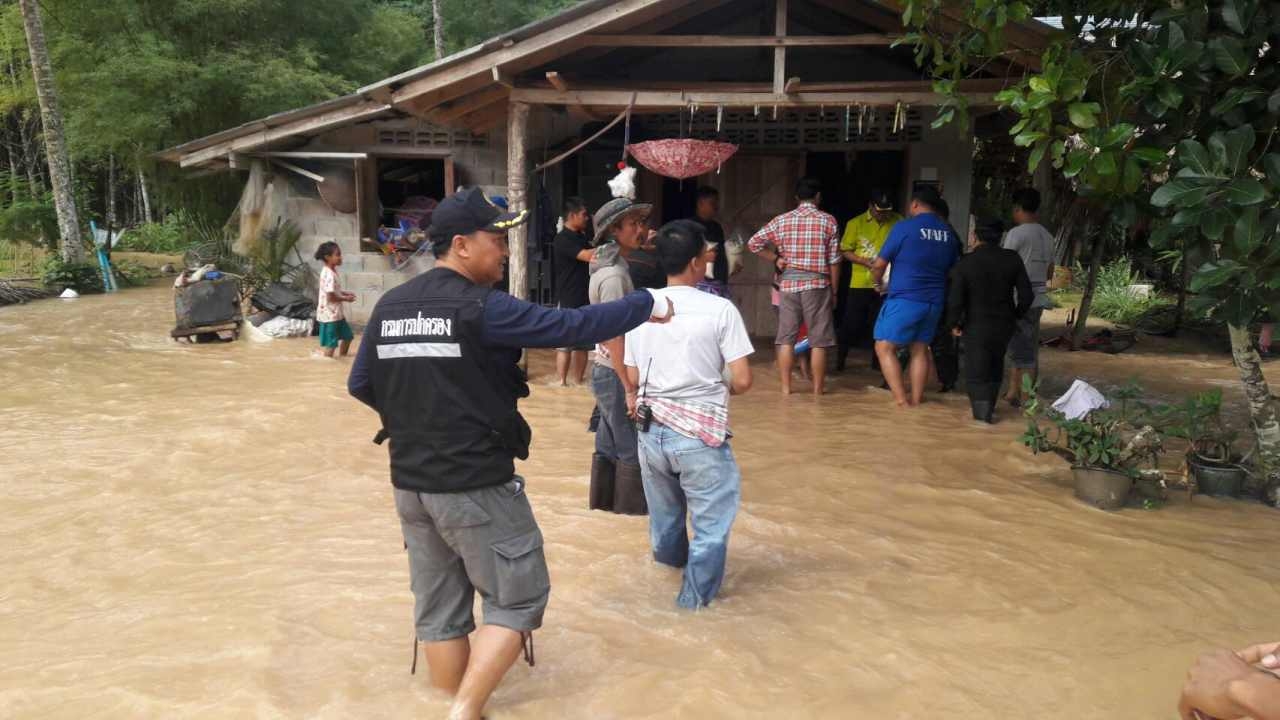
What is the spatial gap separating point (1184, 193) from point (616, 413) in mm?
2744

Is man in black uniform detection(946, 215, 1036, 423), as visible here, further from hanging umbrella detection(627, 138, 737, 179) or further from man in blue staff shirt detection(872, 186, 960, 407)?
hanging umbrella detection(627, 138, 737, 179)

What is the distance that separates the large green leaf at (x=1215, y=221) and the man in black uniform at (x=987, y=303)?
8.78 ft

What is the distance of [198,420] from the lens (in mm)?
7691

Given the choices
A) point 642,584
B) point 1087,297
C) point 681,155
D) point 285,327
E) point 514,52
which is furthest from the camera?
point 285,327

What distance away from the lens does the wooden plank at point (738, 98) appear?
8375 mm

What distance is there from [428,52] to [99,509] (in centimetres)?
2276

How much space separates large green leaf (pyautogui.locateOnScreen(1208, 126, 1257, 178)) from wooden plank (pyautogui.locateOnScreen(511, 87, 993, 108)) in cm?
393

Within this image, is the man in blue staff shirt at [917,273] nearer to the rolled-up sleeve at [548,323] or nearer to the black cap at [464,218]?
the rolled-up sleeve at [548,323]

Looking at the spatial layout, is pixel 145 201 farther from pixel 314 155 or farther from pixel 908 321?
pixel 908 321

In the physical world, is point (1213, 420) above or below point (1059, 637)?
above

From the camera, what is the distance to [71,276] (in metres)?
16.5

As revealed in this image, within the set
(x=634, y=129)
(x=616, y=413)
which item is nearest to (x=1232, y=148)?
(x=616, y=413)

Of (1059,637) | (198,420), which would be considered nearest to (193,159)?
(198,420)

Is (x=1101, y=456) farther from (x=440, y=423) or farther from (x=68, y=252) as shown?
(x=68, y=252)
